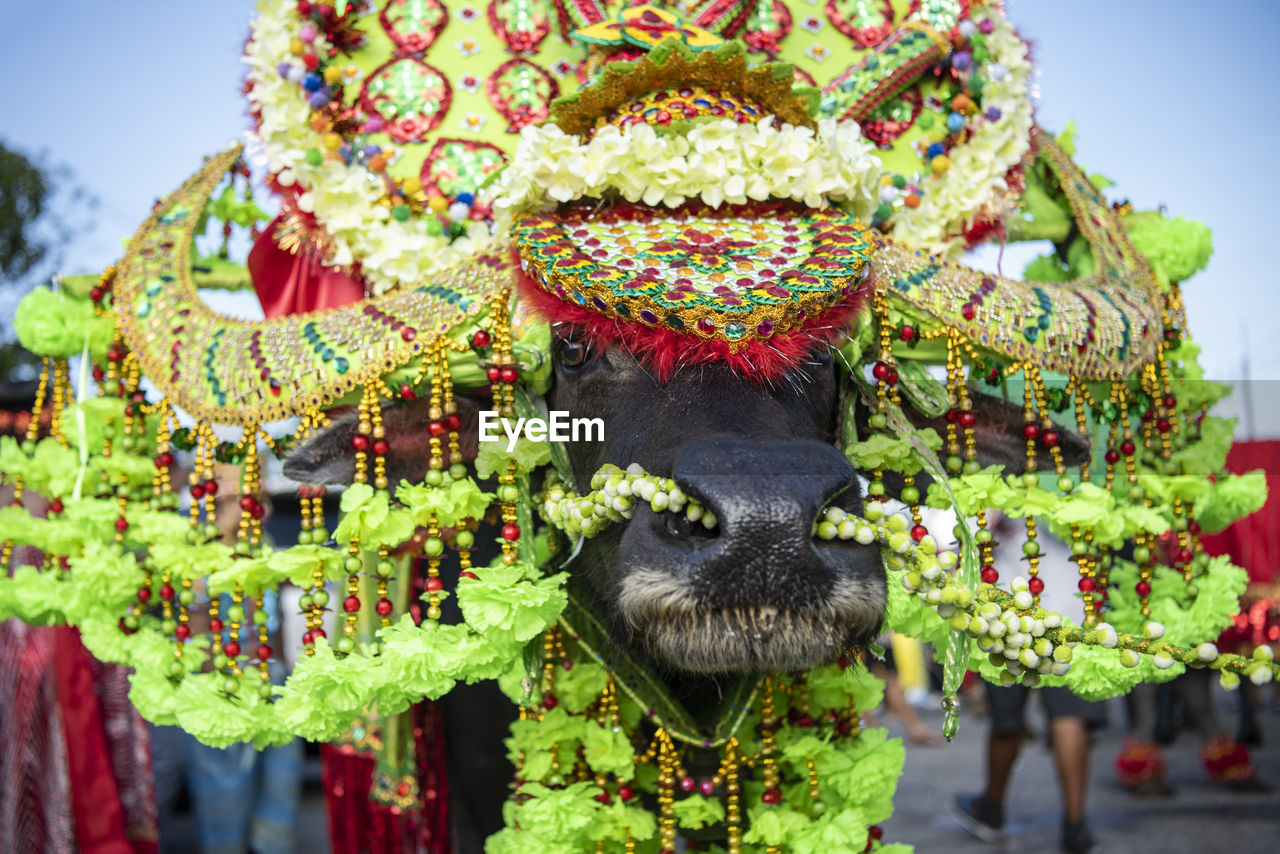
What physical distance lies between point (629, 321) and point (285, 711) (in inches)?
40.1

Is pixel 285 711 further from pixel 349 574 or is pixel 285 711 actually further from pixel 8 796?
pixel 8 796

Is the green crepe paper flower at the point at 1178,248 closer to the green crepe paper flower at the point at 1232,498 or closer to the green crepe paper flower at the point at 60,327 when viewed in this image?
the green crepe paper flower at the point at 1232,498

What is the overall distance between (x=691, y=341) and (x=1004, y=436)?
1055 millimetres

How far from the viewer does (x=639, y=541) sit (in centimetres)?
181

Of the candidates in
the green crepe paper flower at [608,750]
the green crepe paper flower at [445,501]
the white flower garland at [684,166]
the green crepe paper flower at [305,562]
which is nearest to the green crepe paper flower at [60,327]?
the green crepe paper flower at [305,562]

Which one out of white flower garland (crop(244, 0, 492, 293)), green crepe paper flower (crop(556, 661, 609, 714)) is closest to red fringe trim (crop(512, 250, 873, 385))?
white flower garland (crop(244, 0, 492, 293))

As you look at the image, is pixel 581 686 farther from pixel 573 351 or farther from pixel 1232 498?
pixel 1232 498

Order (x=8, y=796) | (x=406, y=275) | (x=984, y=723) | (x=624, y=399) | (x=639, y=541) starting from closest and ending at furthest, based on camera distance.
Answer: (x=639, y=541) < (x=624, y=399) < (x=406, y=275) < (x=8, y=796) < (x=984, y=723)

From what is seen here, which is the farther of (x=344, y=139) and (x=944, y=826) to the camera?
(x=944, y=826)

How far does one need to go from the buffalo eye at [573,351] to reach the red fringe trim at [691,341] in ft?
0.18

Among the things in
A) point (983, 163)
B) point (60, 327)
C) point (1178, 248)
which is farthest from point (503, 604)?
point (1178, 248)

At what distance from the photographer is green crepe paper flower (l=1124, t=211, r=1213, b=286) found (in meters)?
2.82

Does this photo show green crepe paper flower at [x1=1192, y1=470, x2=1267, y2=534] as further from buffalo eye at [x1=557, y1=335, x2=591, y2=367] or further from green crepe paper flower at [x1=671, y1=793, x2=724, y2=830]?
buffalo eye at [x1=557, y1=335, x2=591, y2=367]

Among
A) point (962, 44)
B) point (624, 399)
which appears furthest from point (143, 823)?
point (962, 44)
